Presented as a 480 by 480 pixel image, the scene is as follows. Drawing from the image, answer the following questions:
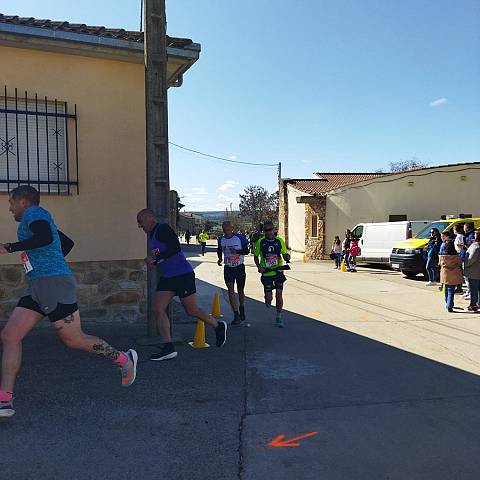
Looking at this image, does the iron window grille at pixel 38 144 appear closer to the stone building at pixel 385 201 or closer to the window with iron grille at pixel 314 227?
the stone building at pixel 385 201

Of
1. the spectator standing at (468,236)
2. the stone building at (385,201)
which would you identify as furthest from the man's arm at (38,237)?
the stone building at (385,201)

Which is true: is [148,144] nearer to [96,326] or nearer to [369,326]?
[96,326]

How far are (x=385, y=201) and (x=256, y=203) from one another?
38157 mm

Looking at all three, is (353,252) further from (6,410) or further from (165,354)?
(6,410)

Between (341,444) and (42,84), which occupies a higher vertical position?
(42,84)

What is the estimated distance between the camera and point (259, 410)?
12.9ft

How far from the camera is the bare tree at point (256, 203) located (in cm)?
5844

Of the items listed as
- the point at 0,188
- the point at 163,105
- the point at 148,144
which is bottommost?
the point at 0,188

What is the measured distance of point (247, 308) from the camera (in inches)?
358

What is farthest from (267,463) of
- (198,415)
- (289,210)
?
(289,210)

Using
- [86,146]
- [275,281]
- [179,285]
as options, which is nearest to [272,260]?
[275,281]

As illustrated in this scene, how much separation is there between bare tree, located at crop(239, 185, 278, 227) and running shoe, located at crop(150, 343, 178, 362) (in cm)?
5237

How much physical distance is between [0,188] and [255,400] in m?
4.69

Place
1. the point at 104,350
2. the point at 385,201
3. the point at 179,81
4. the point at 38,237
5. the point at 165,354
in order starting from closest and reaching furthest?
the point at 38,237 → the point at 104,350 → the point at 165,354 → the point at 179,81 → the point at 385,201
